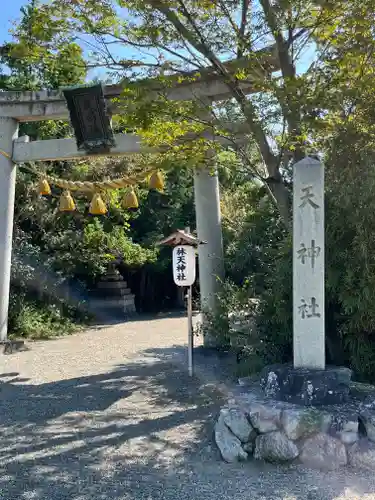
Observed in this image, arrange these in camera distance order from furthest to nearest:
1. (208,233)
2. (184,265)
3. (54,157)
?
(54,157) → (208,233) → (184,265)

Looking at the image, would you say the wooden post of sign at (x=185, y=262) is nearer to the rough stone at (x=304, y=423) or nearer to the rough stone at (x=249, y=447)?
the rough stone at (x=249, y=447)

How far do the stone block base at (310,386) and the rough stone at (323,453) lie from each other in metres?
0.37

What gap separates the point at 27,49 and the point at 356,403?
526 centimetres

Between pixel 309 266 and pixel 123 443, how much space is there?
2416mm

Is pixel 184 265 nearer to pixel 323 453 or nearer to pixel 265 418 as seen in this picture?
pixel 265 418

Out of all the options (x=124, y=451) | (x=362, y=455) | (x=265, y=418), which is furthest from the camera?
(x=124, y=451)

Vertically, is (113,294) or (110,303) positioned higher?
(113,294)

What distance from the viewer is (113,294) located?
610 inches

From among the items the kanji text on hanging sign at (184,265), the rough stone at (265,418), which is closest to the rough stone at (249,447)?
the rough stone at (265,418)

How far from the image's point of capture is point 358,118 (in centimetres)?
521

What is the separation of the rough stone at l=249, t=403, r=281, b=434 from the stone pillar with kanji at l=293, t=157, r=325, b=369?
2.13 feet

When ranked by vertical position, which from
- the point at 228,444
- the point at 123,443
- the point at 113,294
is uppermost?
the point at 113,294

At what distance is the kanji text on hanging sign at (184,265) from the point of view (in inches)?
275

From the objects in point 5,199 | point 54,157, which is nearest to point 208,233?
point 54,157
